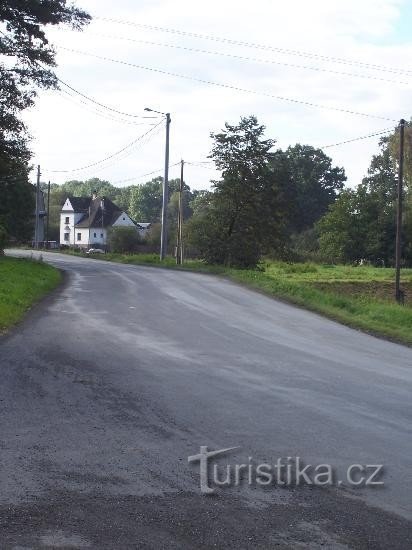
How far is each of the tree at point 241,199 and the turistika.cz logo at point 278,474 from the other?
140 feet

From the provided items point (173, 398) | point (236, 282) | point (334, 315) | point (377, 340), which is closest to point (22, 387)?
point (173, 398)

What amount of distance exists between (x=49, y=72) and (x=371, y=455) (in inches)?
890

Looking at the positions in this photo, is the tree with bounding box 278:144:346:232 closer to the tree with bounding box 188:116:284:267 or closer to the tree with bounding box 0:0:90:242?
the tree with bounding box 188:116:284:267

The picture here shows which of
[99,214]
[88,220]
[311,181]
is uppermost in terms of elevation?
[311,181]

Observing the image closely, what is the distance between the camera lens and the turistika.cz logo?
5754 mm

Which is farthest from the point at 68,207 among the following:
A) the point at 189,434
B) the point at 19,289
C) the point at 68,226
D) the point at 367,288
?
the point at 189,434

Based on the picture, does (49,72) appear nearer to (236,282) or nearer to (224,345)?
(236,282)

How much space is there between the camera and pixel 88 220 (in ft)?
383

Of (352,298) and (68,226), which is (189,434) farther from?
(68,226)

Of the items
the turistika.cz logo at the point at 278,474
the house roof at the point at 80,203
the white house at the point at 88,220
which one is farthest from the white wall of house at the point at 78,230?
the turistika.cz logo at the point at 278,474

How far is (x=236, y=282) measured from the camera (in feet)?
106

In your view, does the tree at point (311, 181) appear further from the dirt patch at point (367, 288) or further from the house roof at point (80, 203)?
the dirt patch at point (367, 288)

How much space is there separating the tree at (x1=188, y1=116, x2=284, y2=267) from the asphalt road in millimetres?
33756

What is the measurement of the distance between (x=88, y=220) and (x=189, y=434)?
111692 mm
